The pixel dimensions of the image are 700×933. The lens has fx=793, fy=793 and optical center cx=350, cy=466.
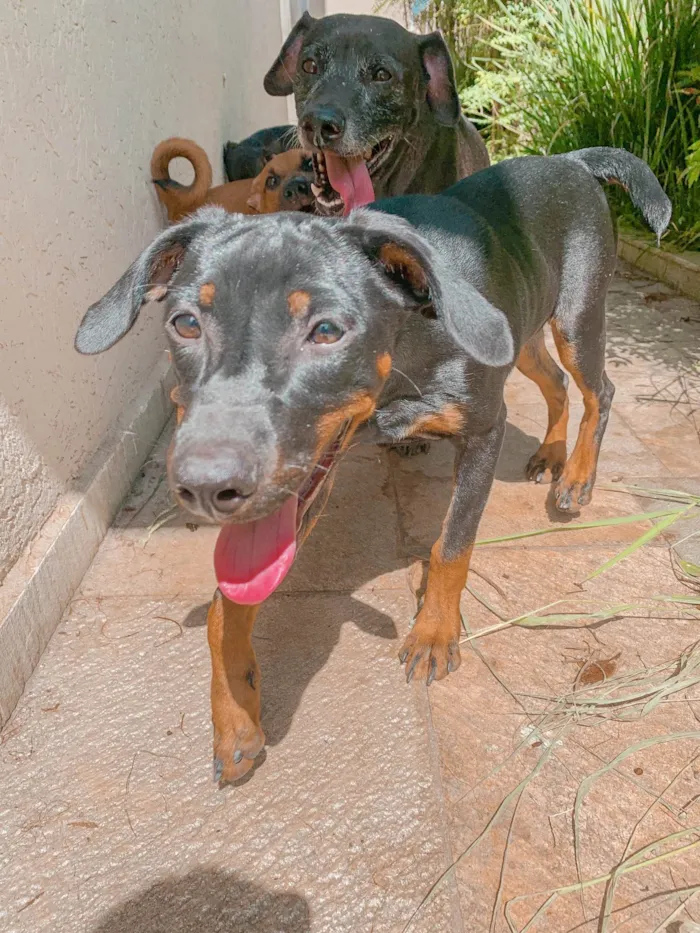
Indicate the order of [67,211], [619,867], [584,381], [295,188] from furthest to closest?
1. [295,188]
2. [584,381]
3. [67,211]
4. [619,867]

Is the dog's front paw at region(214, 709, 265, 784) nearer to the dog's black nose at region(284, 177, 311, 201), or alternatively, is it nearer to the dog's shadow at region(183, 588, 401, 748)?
the dog's shadow at region(183, 588, 401, 748)

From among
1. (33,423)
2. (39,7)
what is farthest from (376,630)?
(39,7)

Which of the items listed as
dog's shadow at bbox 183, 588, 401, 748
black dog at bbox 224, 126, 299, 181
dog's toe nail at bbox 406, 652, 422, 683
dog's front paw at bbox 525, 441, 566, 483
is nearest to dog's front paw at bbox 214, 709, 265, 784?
dog's shadow at bbox 183, 588, 401, 748

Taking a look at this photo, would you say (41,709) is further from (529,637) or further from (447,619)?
(529,637)

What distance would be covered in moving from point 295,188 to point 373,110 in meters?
1.09

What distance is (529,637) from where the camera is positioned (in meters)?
2.95

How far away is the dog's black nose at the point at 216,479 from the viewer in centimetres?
175

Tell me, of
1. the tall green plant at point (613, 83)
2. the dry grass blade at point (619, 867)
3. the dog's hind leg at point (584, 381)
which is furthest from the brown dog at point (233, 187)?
the dry grass blade at point (619, 867)

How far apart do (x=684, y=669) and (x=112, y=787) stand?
1866 mm

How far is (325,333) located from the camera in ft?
7.01

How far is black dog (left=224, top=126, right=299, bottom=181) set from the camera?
651 cm

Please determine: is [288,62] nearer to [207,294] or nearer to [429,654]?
[207,294]

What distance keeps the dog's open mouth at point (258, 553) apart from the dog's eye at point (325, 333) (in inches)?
11.9

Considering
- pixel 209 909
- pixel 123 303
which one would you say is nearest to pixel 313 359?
pixel 123 303
